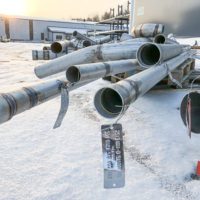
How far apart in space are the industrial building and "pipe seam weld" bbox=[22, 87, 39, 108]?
33.9m

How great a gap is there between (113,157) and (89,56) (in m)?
2.06

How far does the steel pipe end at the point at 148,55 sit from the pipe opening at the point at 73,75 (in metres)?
1.02

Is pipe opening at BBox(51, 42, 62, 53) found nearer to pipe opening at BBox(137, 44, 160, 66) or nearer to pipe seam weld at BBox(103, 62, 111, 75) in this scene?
pipe opening at BBox(137, 44, 160, 66)

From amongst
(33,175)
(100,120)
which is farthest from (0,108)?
(100,120)

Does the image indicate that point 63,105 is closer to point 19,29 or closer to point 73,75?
point 73,75

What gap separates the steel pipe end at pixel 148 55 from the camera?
2.78m

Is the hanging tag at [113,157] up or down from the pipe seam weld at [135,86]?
down

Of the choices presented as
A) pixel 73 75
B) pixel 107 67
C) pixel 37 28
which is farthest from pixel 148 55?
pixel 37 28

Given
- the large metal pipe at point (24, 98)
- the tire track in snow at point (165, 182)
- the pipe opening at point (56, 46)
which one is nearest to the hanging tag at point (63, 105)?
the large metal pipe at point (24, 98)

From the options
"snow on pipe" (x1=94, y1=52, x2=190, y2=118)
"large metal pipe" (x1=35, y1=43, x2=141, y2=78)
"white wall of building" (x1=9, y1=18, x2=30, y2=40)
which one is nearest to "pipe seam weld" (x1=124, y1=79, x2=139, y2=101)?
"snow on pipe" (x1=94, y1=52, x2=190, y2=118)

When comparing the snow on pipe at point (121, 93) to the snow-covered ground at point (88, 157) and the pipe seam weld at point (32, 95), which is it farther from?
the snow-covered ground at point (88, 157)

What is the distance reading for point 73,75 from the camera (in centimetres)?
204

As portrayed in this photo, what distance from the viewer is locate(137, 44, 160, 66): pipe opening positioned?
2.80m

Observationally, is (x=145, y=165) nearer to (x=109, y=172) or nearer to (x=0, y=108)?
(x=109, y=172)
